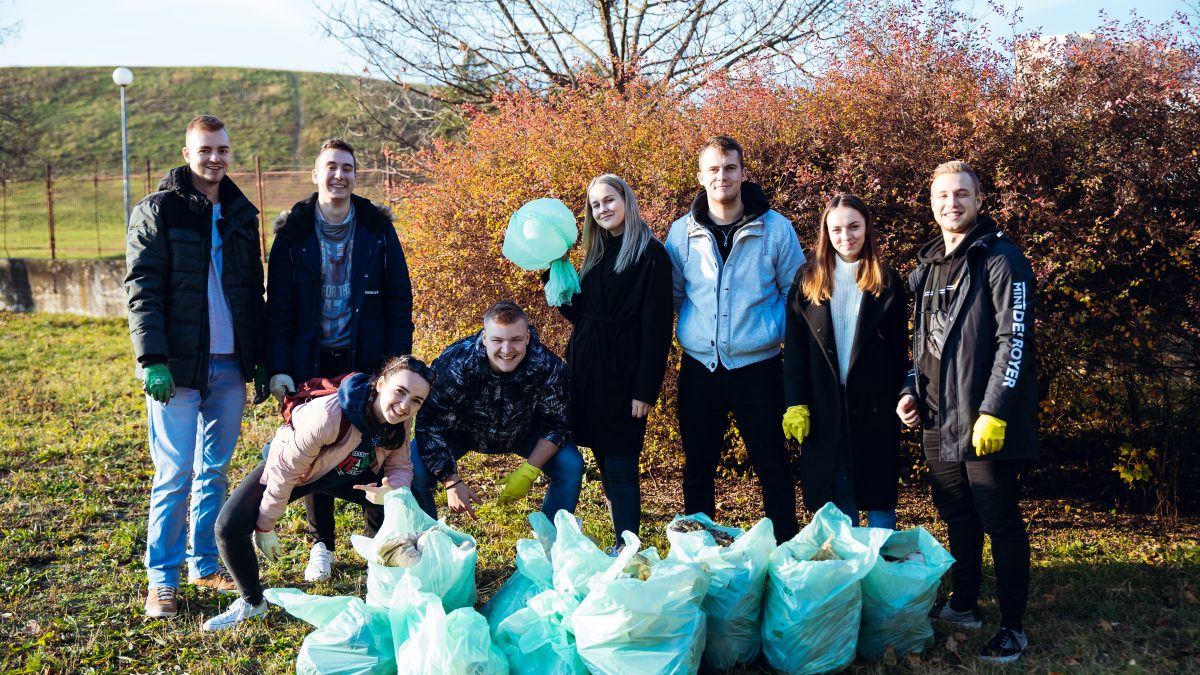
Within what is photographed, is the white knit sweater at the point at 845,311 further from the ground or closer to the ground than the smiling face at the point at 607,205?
closer to the ground

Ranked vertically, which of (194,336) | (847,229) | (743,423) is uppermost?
(847,229)

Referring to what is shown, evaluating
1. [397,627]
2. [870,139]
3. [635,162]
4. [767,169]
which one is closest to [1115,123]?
[870,139]

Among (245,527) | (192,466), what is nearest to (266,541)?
(245,527)

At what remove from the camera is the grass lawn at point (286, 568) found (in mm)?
3264

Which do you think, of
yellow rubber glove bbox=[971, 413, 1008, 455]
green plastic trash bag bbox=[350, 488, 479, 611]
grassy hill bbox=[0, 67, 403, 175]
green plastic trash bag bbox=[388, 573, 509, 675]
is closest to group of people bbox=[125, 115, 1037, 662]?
yellow rubber glove bbox=[971, 413, 1008, 455]

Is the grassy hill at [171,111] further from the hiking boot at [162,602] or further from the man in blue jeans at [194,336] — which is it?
the hiking boot at [162,602]

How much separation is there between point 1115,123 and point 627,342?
262 centimetres

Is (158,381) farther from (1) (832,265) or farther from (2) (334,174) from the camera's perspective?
(1) (832,265)

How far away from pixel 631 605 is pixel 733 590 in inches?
Result: 18.8

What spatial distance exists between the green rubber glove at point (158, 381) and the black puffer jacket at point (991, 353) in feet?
9.32

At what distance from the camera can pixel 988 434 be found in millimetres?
3053

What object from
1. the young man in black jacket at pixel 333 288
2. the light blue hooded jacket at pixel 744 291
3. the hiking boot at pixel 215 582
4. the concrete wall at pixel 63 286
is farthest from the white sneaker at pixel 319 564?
the concrete wall at pixel 63 286

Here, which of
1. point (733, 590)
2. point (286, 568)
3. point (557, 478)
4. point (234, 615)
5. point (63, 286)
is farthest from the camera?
point (63, 286)

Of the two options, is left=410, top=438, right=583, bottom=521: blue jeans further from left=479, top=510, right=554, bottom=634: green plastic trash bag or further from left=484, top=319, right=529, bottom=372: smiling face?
left=479, top=510, right=554, bottom=634: green plastic trash bag
